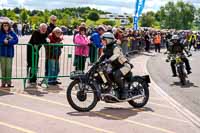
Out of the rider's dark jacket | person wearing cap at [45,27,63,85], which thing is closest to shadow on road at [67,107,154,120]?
the rider's dark jacket

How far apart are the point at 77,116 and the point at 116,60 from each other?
152 cm

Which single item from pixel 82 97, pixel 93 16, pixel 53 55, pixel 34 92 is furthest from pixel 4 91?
pixel 93 16

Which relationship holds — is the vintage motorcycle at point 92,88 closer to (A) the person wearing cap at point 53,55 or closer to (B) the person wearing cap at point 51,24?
(A) the person wearing cap at point 53,55

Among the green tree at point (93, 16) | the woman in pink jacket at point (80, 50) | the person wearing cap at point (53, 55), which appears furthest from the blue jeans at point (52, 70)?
the green tree at point (93, 16)

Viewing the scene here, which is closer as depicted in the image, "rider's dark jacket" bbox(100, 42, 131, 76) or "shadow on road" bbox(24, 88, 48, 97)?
"rider's dark jacket" bbox(100, 42, 131, 76)

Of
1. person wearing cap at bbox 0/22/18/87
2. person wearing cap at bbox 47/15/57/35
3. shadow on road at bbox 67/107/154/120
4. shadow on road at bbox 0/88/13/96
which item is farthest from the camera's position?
person wearing cap at bbox 47/15/57/35

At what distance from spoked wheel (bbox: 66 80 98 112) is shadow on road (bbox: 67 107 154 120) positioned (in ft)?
0.62

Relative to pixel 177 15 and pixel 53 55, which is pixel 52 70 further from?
pixel 177 15

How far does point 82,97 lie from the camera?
9688 millimetres

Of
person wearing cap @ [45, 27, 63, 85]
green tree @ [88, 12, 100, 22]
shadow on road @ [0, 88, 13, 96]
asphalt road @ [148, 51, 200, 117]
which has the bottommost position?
asphalt road @ [148, 51, 200, 117]

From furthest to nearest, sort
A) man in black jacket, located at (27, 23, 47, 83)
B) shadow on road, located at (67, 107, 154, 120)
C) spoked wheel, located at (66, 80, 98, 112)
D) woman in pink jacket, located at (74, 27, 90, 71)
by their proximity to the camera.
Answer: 1. woman in pink jacket, located at (74, 27, 90, 71)
2. man in black jacket, located at (27, 23, 47, 83)
3. spoked wheel, located at (66, 80, 98, 112)
4. shadow on road, located at (67, 107, 154, 120)

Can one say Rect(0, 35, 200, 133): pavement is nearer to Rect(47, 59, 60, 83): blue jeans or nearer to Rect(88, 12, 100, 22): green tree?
Rect(47, 59, 60, 83): blue jeans

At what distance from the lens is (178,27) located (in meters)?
134

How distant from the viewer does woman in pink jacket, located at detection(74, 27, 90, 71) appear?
13766 millimetres
